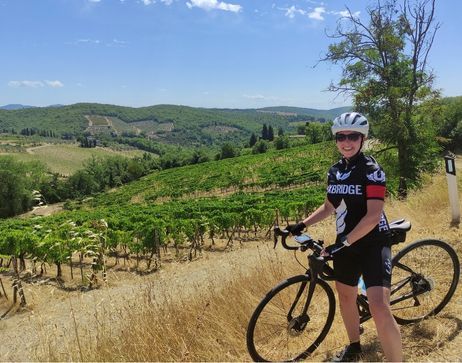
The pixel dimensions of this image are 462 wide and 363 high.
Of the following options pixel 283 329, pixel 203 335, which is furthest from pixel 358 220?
pixel 203 335

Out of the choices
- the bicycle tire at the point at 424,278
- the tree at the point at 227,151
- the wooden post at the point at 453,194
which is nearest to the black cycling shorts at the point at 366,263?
the bicycle tire at the point at 424,278

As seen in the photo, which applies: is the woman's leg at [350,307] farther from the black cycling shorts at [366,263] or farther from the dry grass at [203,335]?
the dry grass at [203,335]

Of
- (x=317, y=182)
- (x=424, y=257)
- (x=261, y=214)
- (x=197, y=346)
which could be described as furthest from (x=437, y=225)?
(x=317, y=182)

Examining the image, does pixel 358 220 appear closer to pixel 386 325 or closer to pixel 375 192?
pixel 375 192

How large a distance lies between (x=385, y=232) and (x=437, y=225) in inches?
186

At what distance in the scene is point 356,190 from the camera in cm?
288

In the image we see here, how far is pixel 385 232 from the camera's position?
Result: 2.99 m

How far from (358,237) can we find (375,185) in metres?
0.39

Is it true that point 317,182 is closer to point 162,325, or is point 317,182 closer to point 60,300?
point 60,300

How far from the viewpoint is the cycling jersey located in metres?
2.83

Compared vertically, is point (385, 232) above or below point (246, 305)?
above

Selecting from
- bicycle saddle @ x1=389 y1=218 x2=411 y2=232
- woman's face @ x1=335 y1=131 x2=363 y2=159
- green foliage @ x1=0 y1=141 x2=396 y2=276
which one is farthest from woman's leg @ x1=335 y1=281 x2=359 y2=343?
green foliage @ x1=0 y1=141 x2=396 y2=276

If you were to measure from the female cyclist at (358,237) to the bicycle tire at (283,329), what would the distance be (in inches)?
10.1

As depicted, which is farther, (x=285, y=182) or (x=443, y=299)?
(x=285, y=182)
